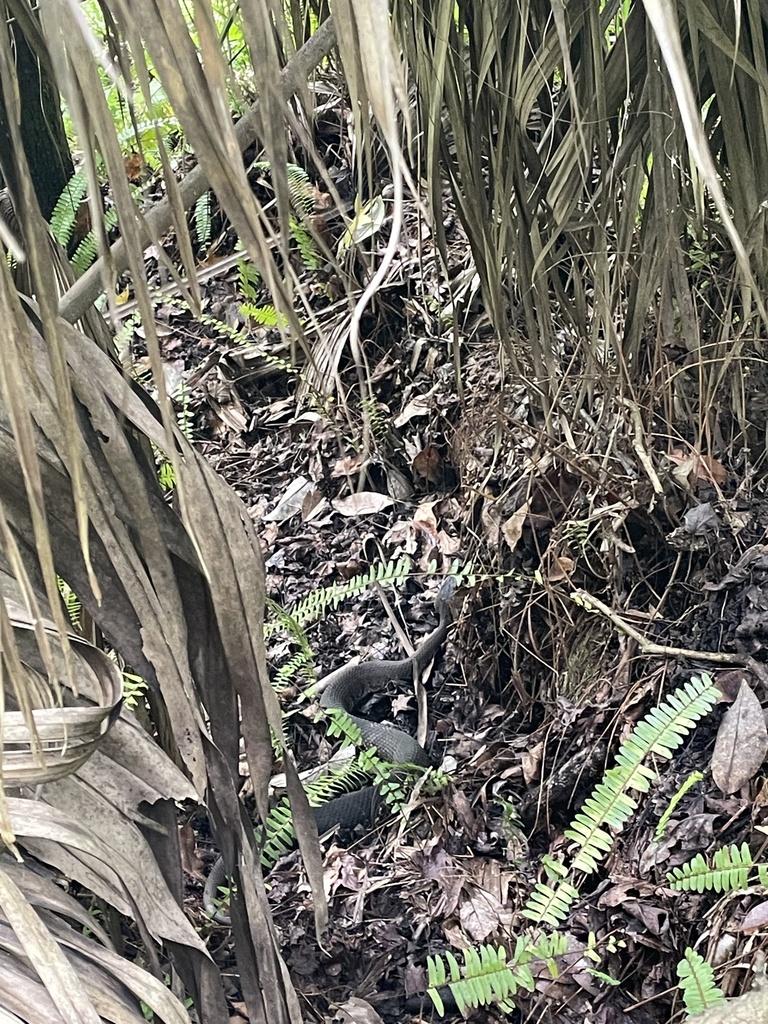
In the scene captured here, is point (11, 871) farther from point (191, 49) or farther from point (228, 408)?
point (228, 408)

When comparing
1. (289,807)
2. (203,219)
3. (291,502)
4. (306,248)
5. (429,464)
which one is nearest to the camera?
(289,807)

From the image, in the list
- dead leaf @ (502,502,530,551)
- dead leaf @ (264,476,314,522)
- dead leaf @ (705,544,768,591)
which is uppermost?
dead leaf @ (705,544,768,591)

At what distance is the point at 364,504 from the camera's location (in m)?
3.32

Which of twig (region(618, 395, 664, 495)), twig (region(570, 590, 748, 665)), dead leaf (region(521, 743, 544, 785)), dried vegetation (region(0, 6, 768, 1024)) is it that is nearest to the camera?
dried vegetation (region(0, 6, 768, 1024))

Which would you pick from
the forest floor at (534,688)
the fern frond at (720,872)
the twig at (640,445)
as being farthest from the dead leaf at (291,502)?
the fern frond at (720,872)

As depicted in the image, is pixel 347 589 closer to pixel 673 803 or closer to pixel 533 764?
pixel 533 764

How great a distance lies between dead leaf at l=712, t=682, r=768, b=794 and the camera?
1.58m

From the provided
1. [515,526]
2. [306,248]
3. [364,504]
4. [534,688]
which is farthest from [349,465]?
A: [534,688]

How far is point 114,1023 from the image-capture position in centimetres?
88

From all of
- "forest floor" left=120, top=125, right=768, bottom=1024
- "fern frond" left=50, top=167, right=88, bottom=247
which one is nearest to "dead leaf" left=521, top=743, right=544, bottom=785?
"forest floor" left=120, top=125, right=768, bottom=1024

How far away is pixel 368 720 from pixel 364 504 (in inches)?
32.9

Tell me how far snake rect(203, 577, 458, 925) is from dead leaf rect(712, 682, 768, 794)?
95 cm

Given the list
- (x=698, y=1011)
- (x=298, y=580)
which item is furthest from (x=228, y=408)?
(x=698, y=1011)

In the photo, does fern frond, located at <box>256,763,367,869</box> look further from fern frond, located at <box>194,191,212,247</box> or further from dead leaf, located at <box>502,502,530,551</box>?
fern frond, located at <box>194,191,212,247</box>
